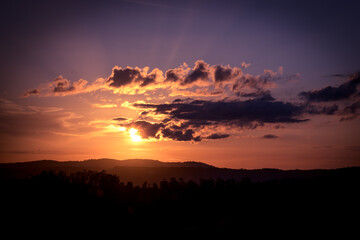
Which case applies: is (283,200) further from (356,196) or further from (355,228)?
(355,228)

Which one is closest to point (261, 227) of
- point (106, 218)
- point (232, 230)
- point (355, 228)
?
point (232, 230)

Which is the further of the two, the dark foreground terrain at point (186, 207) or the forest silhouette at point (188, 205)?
the forest silhouette at point (188, 205)

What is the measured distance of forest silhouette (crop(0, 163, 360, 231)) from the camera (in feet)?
276

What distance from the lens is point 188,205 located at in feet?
408

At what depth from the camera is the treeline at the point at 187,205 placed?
8606 centimetres

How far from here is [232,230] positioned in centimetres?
7350

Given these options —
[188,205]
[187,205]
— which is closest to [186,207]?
[187,205]

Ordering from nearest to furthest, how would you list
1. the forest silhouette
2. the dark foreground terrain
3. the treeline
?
the dark foreground terrain
the forest silhouette
the treeline

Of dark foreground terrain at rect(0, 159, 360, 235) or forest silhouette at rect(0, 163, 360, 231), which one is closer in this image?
dark foreground terrain at rect(0, 159, 360, 235)

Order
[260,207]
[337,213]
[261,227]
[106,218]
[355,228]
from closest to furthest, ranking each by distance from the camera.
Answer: [355,228]
[261,227]
[337,213]
[106,218]
[260,207]

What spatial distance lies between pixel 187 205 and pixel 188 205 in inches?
16.8

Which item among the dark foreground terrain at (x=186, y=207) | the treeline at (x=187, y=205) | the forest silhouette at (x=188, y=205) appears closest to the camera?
the dark foreground terrain at (x=186, y=207)

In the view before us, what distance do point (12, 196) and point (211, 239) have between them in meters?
73.9

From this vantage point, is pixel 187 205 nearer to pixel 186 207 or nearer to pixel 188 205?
pixel 188 205
